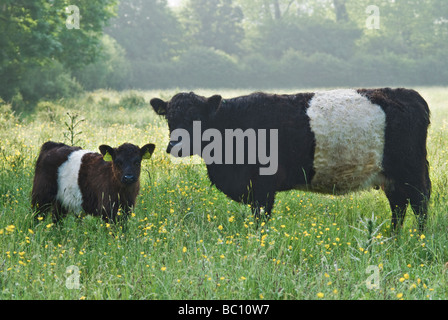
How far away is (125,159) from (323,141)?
2092 millimetres

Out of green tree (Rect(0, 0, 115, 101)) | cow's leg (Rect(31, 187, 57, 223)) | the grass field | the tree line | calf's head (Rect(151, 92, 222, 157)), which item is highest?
the tree line

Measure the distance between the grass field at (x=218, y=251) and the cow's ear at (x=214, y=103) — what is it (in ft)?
3.45

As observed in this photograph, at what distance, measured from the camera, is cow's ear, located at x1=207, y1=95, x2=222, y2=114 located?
4973mm

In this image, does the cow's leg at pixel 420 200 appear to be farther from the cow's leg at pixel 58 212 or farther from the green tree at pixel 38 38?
the green tree at pixel 38 38

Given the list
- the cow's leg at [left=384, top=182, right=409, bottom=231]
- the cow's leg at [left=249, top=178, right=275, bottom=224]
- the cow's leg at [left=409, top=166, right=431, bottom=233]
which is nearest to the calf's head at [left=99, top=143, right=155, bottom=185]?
the cow's leg at [left=249, top=178, right=275, bottom=224]

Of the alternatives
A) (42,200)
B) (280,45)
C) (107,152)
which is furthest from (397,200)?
(280,45)

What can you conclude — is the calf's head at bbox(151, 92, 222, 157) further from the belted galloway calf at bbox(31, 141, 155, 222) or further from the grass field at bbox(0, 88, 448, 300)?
the grass field at bbox(0, 88, 448, 300)

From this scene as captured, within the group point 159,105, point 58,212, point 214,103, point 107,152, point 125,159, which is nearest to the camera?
point 125,159

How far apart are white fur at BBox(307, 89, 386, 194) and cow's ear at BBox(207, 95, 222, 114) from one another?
99 cm

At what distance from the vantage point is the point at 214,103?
5.03 meters

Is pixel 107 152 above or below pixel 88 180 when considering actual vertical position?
above

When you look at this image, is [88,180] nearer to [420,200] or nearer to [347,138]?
[347,138]

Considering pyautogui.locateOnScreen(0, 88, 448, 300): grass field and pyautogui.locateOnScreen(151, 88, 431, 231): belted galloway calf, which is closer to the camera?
pyautogui.locateOnScreen(0, 88, 448, 300): grass field

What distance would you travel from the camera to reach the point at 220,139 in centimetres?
518
